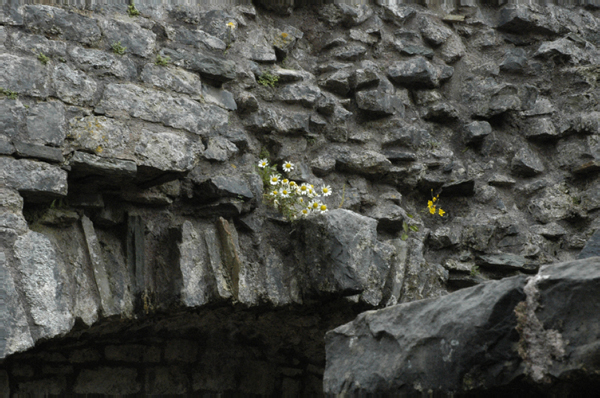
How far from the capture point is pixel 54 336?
Answer: 233 cm

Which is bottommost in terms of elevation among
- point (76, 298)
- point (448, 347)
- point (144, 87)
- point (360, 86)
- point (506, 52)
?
point (448, 347)

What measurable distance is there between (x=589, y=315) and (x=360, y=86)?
9.83ft

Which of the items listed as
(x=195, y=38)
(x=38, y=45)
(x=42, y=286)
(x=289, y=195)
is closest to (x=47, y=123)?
(x=38, y=45)

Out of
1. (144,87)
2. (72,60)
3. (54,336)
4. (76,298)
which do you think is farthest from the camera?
(144,87)

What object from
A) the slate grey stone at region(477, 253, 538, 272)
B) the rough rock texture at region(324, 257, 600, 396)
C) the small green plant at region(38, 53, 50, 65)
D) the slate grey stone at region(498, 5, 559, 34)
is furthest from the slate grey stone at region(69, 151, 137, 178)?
the slate grey stone at region(498, 5, 559, 34)

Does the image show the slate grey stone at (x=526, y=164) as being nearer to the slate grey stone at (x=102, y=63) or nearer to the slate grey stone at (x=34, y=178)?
the slate grey stone at (x=102, y=63)

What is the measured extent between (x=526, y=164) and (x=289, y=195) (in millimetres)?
1774

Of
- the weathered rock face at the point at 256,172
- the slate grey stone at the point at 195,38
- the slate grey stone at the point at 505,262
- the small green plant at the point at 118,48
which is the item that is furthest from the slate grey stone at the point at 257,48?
the slate grey stone at the point at 505,262

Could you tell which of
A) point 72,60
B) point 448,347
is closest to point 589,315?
point 448,347

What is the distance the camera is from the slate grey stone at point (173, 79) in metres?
2.94

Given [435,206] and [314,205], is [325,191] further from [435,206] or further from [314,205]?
[435,206]

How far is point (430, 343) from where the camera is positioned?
50.9 inches

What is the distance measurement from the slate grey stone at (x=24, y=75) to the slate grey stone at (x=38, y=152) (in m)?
0.23

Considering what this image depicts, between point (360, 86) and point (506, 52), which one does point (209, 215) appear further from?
point (506, 52)
